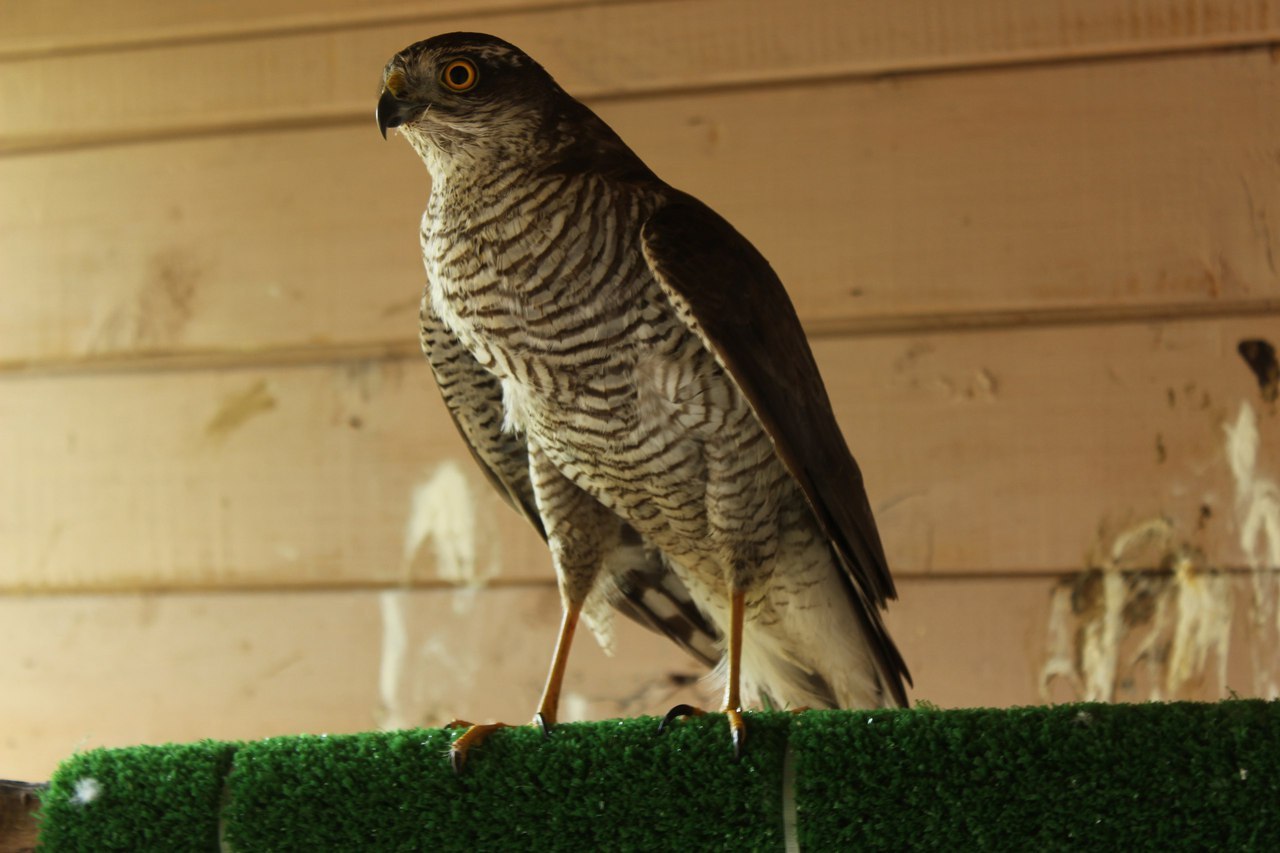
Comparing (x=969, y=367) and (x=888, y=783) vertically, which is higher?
(x=969, y=367)

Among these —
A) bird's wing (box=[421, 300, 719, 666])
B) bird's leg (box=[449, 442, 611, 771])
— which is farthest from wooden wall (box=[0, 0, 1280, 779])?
bird's leg (box=[449, 442, 611, 771])

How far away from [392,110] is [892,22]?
41.1 inches

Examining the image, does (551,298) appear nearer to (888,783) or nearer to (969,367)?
(888,783)

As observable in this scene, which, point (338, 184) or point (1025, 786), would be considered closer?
point (1025, 786)

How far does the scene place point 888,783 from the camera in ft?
3.45

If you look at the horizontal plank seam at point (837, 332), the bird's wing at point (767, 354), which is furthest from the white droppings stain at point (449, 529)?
the bird's wing at point (767, 354)

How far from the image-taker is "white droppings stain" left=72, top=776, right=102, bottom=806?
117cm

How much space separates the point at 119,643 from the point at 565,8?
1.43 meters

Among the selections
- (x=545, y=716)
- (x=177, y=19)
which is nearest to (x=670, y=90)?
(x=177, y=19)

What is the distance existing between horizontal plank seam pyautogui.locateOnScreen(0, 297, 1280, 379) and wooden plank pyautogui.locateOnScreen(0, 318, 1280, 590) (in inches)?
0.7

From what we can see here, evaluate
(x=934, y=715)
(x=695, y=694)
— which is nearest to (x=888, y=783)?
(x=934, y=715)

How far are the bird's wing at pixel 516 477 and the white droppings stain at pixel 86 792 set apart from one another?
0.64m

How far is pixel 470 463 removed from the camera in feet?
6.82

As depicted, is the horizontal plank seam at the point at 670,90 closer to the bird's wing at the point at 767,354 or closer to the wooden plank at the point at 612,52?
the wooden plank at the point at 612,52
